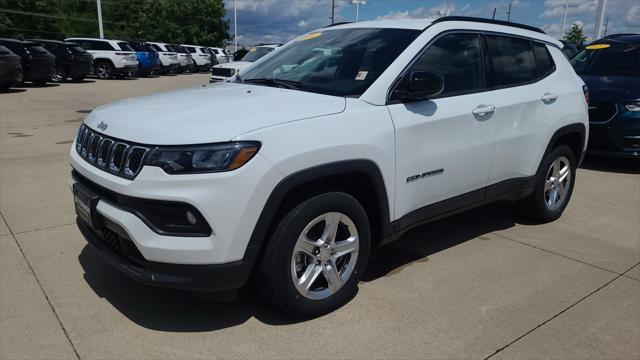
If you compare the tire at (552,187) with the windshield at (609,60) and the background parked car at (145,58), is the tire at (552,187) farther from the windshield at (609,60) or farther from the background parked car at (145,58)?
the background parked car at (145,58)

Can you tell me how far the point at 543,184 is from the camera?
4750 mm

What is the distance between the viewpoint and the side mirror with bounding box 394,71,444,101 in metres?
3.24

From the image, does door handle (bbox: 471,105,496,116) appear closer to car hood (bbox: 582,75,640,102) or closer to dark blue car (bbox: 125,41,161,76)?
car hood (bbox: 582,75,640,102)

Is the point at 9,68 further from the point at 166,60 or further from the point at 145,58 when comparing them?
the point at 166,60

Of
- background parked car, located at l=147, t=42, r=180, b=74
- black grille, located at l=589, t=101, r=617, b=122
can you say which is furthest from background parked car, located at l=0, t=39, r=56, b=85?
black grille, located at l=589, t=101, r=617, b=122

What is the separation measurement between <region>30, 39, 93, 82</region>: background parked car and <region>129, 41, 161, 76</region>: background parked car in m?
5.29

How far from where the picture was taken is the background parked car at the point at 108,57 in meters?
23.2

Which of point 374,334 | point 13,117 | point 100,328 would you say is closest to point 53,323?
point 100,328

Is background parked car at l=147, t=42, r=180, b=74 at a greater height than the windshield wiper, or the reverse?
the windshield wiper

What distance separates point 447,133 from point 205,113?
170cm

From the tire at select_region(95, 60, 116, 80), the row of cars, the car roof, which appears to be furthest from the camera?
the tire at select_region(95, 60, 116, 80)

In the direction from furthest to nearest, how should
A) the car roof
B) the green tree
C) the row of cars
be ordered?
the green tree → the row of cars → the car roof

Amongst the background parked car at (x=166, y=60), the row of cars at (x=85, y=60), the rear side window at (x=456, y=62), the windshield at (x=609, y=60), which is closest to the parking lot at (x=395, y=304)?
the rear side window at (x=456, y=62)

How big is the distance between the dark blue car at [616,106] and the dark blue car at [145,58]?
74.1 feet
